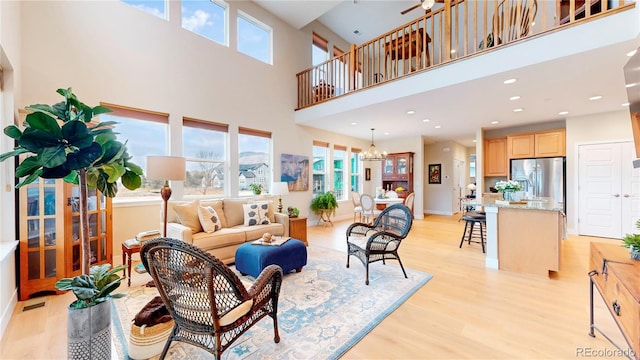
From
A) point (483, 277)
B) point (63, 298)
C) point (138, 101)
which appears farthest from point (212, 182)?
point (483, 277)

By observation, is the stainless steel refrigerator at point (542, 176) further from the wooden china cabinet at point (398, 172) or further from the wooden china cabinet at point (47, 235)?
the wooden china cabinet at point (47, 235)

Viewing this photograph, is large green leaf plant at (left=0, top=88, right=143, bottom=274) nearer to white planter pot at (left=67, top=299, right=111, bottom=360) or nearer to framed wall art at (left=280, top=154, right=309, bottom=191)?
white planter pot at (left=67, top=299, right=111, bottom=360)

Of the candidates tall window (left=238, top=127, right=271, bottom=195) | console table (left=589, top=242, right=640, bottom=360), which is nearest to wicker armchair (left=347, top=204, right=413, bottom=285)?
console table (left=589, top=242, right=640, bottom=360)

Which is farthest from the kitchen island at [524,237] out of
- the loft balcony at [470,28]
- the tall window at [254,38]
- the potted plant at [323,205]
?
the tall window at [254,38]

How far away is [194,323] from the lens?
1.55m

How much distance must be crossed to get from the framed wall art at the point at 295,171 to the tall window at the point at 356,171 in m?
2.19

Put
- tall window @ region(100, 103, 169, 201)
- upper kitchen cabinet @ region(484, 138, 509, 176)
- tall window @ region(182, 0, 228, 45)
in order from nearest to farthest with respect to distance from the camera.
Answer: tall window @ region(100, 103, 169, 201)
tall window @ region(182, 0, 228, 45)
upper kitchen cabinet @ region(484, 138, 509, 176)

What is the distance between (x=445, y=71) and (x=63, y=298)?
5.35m

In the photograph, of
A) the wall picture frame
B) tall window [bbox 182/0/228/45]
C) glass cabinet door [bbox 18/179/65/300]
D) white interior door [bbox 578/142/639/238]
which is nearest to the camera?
glass cabinet door [bbox 18/179/65/300]

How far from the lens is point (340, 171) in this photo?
25.5ft

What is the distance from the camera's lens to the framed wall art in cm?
595

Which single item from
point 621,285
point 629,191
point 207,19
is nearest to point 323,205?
point 207,19

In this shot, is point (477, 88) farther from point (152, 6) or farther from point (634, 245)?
point (152, 6)

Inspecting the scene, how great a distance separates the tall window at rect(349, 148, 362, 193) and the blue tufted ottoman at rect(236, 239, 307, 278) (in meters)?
5.20
